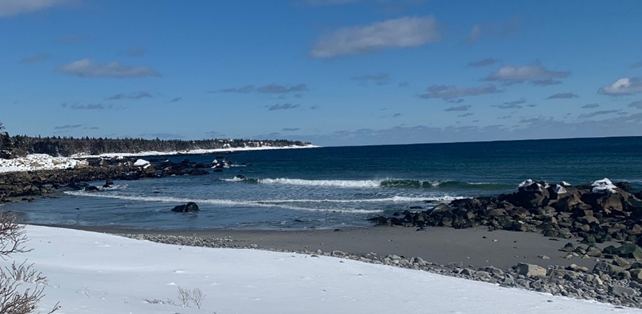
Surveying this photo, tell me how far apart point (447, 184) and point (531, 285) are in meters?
27.7

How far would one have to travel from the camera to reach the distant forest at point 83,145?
233 feet

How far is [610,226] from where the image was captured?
1847 centimetres

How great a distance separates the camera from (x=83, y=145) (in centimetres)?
12206

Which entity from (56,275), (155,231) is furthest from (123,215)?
(56,275)

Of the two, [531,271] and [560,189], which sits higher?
[560,189]

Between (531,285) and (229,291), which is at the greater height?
(229,291)

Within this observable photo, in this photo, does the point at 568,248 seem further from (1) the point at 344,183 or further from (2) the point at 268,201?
(1) the point at 344,183

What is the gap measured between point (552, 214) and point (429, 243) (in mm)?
8158

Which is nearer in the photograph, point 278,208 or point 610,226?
point 610,226

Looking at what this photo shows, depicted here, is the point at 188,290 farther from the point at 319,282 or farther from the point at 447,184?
the point at 447,184

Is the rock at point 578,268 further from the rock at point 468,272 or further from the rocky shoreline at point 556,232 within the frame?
the rock at point 468,272

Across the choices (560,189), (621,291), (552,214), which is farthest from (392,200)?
(621,291)

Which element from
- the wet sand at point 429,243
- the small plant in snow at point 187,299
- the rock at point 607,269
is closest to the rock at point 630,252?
the wet sand at point 429,243

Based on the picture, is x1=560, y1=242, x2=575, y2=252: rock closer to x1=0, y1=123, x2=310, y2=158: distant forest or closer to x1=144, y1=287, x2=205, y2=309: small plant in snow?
x1=144, y1=287, x2=205, y2=309: small plant in snow
